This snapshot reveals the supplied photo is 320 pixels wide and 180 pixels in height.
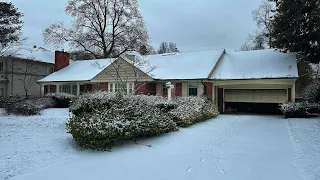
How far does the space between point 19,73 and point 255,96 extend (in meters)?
27.4

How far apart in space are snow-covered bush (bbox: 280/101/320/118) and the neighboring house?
2652 centimetres

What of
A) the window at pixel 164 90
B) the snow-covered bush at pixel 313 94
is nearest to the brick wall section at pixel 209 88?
the window at pixel 164 90

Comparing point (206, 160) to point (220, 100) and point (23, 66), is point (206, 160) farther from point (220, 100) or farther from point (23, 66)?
point (23, 66)

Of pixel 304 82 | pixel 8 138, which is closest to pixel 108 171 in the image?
pixel 8 138

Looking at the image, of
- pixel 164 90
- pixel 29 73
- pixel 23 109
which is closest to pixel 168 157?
pixel 23 109

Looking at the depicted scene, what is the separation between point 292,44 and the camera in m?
18.4

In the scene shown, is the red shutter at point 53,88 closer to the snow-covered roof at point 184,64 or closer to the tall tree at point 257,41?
the snow-covered roof at point 184,64

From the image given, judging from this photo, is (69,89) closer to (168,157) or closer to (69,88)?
(69,88)

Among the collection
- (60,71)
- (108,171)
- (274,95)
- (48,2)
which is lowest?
(108,171)

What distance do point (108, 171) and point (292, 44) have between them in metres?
16.8

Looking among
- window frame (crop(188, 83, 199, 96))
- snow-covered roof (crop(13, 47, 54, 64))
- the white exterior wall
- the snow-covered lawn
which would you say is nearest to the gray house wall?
snow-covered roof (crop(13, 47, 54, 64))

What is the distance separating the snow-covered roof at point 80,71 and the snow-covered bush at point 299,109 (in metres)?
15.5

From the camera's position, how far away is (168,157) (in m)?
6.95

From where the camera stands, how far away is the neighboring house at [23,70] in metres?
31.9
